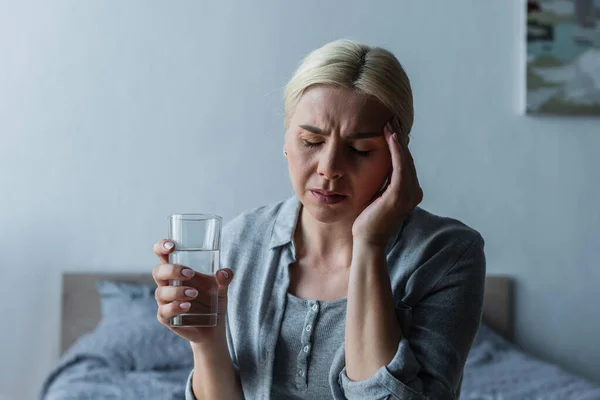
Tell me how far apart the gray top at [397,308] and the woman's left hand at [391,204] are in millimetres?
96

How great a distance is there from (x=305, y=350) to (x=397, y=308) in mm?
178

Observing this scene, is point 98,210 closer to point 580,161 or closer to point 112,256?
→ point 112,256

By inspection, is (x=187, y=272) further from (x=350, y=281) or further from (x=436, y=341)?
(x=436, y=341)

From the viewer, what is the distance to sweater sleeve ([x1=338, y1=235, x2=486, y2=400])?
112 centimetres

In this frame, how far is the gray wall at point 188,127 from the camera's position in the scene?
10.5ft

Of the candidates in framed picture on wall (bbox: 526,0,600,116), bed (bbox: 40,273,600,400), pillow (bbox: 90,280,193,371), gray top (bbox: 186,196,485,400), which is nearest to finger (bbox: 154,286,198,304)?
gray top (bbox: 186,196,485,400)

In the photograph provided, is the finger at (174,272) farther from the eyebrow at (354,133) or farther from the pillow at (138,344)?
the pillow at (138,344)

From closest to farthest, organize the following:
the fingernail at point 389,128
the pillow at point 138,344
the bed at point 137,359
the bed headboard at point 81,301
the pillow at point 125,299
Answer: the fingernail at point 389,128
the bed at point 137,359
the pillow at point 138,344
the pillow at point 125,299
the bed headboard at point 81,301

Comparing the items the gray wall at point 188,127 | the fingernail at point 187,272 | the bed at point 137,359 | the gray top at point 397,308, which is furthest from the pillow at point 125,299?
the fingernail at point 187,272

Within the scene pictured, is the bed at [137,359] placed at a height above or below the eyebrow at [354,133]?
below

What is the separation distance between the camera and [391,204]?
1.20m

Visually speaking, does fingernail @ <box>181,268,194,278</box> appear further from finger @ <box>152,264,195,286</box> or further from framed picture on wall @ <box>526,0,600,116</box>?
framed picture on wall @ <box>526,0,600,116</box>

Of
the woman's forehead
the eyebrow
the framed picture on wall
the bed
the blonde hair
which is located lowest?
the bed

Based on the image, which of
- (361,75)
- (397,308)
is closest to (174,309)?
(397,308)
